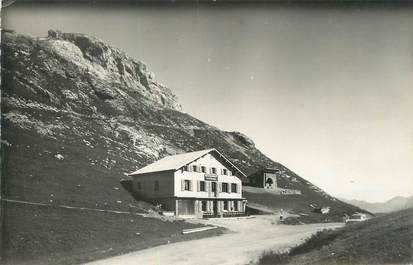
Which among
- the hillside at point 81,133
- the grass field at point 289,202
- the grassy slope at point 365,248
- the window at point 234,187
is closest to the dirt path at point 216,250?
the grassy slope at point 365,248

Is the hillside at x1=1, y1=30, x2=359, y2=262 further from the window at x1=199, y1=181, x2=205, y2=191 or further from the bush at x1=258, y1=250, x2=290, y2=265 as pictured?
the bush at x1=258, y1=250, x2=290, y2=265

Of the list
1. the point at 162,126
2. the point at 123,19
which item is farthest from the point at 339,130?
the point at 162,126

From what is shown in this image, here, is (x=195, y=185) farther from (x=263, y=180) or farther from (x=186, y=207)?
(x=263, y=180)

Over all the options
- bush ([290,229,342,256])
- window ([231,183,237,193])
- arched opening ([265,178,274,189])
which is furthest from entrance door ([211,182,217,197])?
arched opening ([265,178,274,189])

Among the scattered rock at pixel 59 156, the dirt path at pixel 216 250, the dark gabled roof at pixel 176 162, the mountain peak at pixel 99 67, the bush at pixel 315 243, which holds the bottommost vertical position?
the dirt path at pixel 216 250

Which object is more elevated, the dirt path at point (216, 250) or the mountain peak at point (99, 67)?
the mountain peak at point (99, 67)

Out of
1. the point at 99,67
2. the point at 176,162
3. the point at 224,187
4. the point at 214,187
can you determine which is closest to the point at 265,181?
the point at 224,187

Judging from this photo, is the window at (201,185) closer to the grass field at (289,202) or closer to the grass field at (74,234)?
the grass field at (74,234)

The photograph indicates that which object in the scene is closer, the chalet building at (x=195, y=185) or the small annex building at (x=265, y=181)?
the chalet building at (x=195, y=185)
